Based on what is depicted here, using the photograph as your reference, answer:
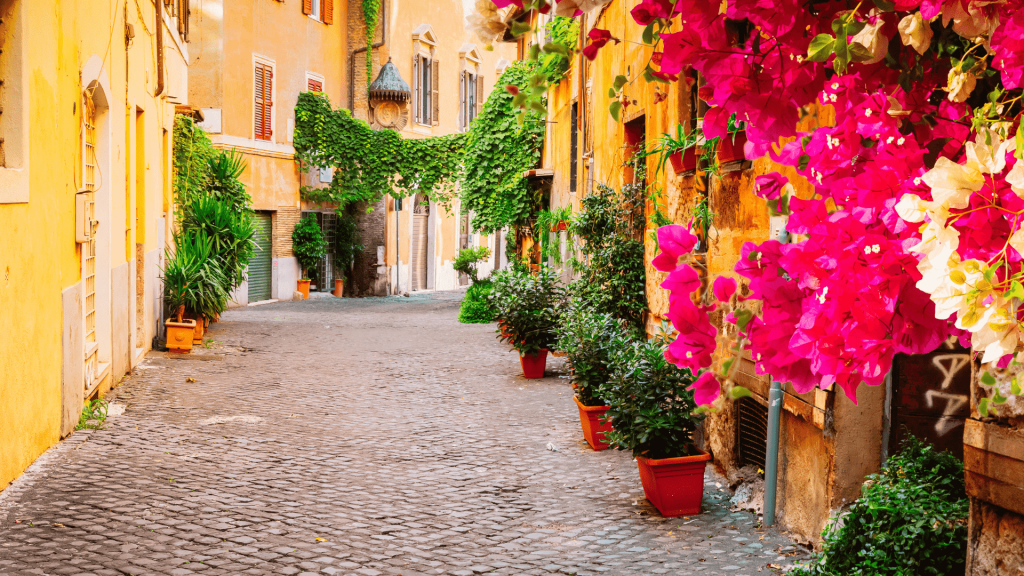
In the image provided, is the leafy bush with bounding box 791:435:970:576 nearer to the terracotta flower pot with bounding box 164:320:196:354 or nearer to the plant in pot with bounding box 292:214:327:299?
the terracotta flower pot with bounding box 164:320:196:354

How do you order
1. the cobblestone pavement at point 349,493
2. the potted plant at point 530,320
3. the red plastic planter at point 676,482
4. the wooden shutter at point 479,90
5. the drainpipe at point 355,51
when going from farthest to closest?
the wooden shutter at point 479,90, the drainpipe at point 355,51, the potted plant at point 530,320, the red plastic planter at point 676,482, the cobblestone pavement at point 349,493

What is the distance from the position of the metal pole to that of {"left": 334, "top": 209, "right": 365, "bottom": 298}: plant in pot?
2285 cm

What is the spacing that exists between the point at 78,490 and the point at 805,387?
5.43 m

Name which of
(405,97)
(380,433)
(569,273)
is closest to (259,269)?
(405,97)

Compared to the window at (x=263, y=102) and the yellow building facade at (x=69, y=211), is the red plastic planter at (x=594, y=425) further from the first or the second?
the window at (x=263, y=102)

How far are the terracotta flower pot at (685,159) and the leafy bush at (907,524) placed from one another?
3.35 m

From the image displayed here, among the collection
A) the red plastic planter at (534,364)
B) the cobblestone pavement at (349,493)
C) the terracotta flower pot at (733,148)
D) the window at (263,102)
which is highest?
the window at (263,102)

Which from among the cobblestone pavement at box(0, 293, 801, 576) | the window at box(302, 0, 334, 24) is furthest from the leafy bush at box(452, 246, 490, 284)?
the cobblestone pavement at box(0, 293, 801, 576)

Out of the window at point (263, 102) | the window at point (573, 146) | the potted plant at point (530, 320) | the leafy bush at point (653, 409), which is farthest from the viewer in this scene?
the window at point (263, 102)

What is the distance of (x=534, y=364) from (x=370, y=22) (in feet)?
62.3

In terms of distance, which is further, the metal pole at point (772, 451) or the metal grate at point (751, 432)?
the metal grate at point (751, 432)

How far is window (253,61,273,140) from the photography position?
75.8 ft

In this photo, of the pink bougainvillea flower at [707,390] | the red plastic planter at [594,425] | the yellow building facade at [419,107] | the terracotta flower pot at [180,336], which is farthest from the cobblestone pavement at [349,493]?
the yellow building facade at [419,107]

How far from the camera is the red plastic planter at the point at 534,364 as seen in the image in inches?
435
